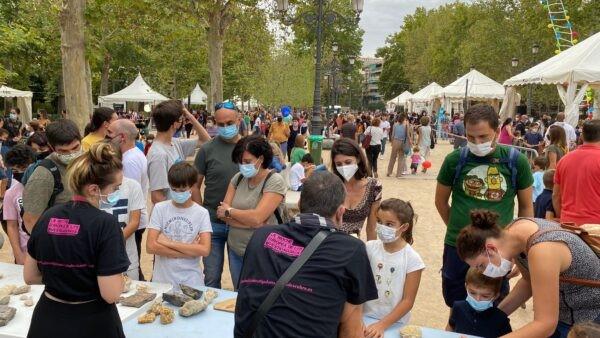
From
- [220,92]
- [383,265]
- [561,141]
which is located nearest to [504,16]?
[220,92]

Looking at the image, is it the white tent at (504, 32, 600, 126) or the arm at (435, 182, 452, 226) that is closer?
the arm at (435, 182, 452, 226)

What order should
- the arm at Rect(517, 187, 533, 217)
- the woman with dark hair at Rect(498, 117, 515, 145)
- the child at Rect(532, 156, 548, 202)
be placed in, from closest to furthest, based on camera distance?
the arm at Rect(517, 187, 533, 217)
the child at Rect(532, 156, 548, 202)
the woman with dark hair at Rect(498, 117, 515, 145)

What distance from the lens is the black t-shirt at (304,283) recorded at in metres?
1.97

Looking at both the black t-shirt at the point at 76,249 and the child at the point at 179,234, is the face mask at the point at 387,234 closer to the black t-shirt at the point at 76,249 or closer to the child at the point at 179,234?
the child at the point at 179,234

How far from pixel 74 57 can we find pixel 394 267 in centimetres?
702

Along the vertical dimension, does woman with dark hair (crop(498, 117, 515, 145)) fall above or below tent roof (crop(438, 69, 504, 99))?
below

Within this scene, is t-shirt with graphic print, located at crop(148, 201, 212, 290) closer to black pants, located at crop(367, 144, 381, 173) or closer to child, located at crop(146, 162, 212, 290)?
child, located at crop(146, 162, 212, 290)

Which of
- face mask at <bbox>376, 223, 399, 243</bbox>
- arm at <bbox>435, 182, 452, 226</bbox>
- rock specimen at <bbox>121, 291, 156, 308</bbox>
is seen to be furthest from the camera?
arm at <bbox>435, 182, 452, 226</bbox>

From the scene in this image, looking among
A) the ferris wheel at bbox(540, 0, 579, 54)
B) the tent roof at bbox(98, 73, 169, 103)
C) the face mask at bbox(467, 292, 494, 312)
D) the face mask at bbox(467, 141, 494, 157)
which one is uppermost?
the ferris wheel at bbox(540, 0, 579, 54)

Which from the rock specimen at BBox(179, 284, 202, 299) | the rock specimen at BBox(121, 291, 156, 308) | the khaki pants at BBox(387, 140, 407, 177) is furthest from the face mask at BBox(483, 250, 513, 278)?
the khaki pants at BBox(387, 140, 407, 177)

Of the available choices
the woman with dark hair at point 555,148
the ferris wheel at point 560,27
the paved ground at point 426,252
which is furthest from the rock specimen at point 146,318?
the ferris wheel at point 560,27

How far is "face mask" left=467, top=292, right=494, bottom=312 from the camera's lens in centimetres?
299

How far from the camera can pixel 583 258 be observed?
2391mm

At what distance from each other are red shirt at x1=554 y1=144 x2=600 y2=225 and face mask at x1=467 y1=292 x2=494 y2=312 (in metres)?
1.86
